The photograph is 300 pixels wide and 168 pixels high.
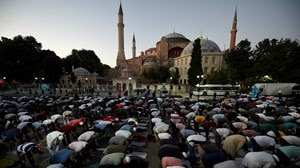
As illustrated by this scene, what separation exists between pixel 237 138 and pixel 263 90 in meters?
23.9

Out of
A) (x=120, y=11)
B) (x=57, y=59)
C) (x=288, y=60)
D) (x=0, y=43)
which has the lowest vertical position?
(x=288, y=60)

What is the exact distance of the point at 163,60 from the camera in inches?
2312

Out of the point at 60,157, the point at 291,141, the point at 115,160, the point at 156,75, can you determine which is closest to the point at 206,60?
the point at 156,75

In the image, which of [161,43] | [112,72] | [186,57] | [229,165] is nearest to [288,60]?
[186,57]

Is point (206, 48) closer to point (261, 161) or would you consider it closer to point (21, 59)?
point (261, 161)

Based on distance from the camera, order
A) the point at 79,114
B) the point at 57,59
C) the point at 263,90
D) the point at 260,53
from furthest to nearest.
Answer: the point at 57,59 → the point at 260,53 → the point at 263,90 → the point at 79,114

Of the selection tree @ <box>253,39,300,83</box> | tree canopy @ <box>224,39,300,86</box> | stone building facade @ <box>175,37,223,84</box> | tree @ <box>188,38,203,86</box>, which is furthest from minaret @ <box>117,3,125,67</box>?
tree @ <box>253,39,300,83</box>

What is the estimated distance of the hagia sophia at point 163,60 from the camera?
4569 cm

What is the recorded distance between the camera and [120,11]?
5584 centimetres

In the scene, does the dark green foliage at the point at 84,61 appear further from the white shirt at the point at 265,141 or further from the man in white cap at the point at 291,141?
the man in white cap at the point at 291,141

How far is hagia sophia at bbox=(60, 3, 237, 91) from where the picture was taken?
4569cm

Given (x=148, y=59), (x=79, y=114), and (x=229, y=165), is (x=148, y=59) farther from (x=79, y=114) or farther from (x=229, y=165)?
(x=229, y=165)

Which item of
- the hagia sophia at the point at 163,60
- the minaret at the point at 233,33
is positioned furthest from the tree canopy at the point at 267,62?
the minaret at the point at 233,33

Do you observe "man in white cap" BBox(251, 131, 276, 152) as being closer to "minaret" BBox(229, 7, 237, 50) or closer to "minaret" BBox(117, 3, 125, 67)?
"minaret" BBox(229, 7, 237, 50)
